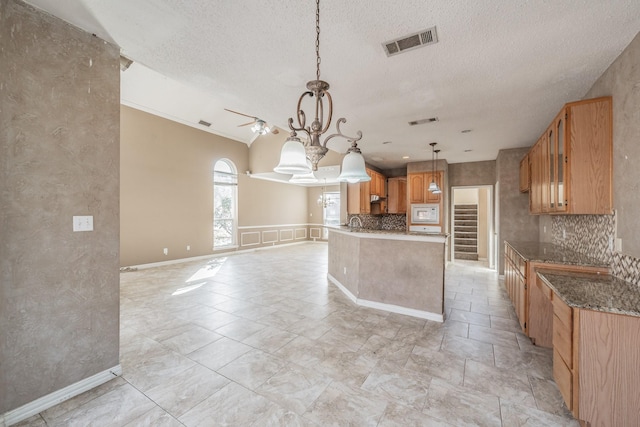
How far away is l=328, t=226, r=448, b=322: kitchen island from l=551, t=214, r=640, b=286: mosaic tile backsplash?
1363mm

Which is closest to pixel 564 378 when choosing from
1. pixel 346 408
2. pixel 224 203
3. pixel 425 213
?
pixel 346 408

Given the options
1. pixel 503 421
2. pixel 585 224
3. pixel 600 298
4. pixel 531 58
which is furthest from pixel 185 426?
pixel 585 224

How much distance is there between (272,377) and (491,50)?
320 cm

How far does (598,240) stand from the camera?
254 cm

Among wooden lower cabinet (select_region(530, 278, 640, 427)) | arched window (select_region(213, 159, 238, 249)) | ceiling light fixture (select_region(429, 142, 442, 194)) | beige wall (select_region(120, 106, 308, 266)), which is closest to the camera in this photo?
wooden lower cabinet (select_region(530, 278, 640, 427))

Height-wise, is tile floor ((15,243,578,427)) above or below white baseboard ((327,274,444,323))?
below

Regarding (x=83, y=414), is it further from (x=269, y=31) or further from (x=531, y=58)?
(x=531, y=58)

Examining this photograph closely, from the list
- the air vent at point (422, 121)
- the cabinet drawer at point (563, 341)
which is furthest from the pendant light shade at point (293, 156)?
the air vent at point (422, 121)

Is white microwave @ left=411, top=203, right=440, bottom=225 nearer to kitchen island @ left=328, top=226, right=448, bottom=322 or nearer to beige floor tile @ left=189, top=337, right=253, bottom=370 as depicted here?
kitchen island @ left=328, top=226, right=448, bottom=322

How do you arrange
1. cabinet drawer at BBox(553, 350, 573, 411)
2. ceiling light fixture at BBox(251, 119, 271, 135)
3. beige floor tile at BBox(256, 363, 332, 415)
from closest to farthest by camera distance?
cabinet drawer at BBox(553, 350, 573, 411), beige floor tile at BBox(256, 363, 332, 415), ceiling light fixture at BBox(251, 119, 271, 135)

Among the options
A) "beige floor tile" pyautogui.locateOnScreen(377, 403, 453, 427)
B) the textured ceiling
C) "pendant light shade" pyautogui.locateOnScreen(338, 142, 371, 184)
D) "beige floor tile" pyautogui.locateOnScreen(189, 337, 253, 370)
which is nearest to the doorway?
the textured ceiling

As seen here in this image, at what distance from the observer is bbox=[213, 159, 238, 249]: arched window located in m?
8.12

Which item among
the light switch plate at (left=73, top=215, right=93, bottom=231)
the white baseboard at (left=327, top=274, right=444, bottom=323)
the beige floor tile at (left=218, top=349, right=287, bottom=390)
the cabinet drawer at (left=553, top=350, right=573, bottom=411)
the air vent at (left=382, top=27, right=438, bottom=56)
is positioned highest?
the air vent at (left=382, top=27, right=438, bottom=56)

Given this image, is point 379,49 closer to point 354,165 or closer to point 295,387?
point 354,165
